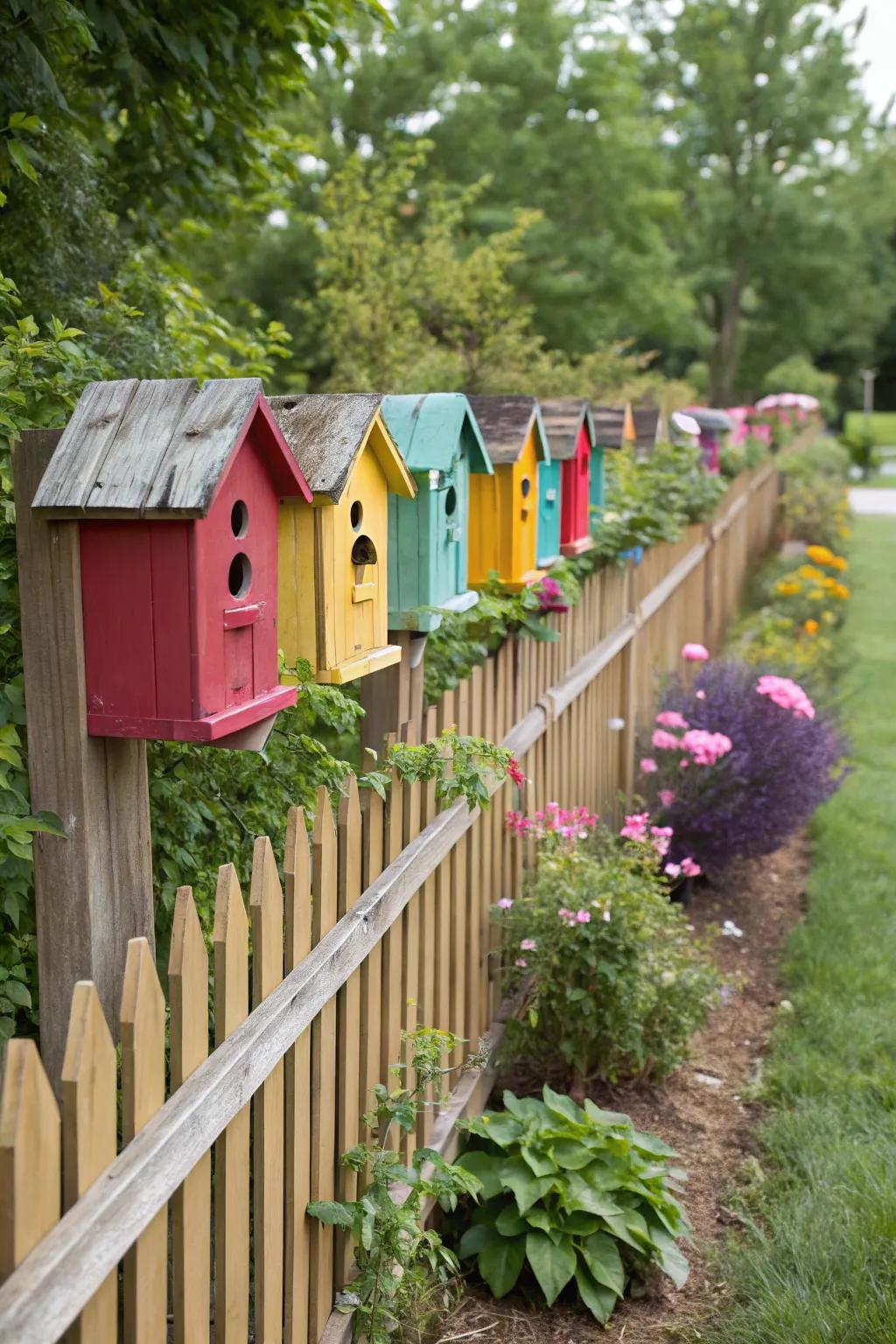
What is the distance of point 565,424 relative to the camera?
4.15 m

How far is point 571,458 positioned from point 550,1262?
2.43 metres

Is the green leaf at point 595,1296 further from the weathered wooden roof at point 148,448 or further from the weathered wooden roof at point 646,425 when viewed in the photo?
the weathered wooden roof at point 646,425

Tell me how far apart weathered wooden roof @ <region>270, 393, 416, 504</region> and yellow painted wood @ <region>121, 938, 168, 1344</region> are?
3.13 ft

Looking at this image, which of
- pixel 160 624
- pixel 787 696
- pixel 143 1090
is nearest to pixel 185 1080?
pixel 143 1090

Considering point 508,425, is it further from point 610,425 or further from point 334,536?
point 610,425

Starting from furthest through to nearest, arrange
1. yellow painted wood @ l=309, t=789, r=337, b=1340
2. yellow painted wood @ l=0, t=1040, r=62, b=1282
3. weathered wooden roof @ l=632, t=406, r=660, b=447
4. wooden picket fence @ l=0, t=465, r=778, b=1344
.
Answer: weathered wooden roof @ l=632, t=406, r=660, b=447
yellow painted wood @ l=309, t=789, r=337, b=1340
wooden picket fence @ l=0, t=465, r=778, b=1344
yellow painted wood @ l=0, t=1040, r=62, b=1282

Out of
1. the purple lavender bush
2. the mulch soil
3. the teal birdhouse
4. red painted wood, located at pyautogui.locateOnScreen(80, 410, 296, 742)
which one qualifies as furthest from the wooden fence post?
the purple lavender bush

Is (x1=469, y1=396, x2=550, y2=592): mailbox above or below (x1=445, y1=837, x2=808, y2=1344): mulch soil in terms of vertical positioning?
above

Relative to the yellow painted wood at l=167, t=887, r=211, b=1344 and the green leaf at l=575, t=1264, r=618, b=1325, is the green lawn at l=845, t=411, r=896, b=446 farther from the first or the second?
the yellow painted wood at l=167, t=887, r=211, b=1344

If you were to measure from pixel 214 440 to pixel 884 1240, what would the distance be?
8.26 feet

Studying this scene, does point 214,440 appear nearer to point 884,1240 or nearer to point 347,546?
point 347,546

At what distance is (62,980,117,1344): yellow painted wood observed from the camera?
4.71 ft

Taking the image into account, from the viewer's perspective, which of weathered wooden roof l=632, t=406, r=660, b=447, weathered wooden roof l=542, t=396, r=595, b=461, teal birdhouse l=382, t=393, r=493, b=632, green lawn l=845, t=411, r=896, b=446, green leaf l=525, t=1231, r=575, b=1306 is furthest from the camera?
green lawn l=845, t=411, r=896, b=446

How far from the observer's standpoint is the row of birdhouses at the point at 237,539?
5.62 ft
